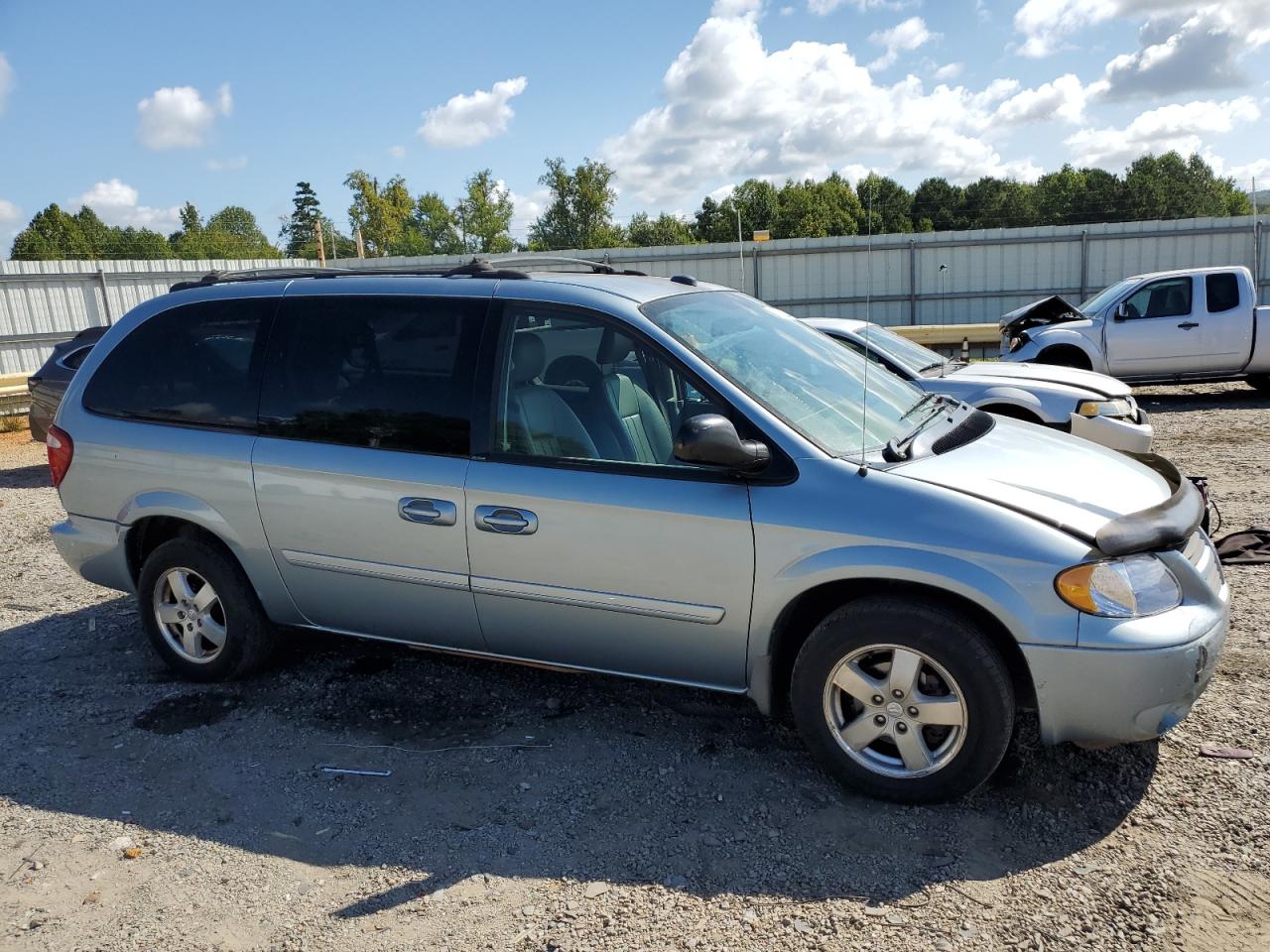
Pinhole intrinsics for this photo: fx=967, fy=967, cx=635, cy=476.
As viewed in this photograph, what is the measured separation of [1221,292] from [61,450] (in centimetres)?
1402

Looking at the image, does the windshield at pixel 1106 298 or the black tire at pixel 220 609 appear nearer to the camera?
the black tire at pixel 220 609

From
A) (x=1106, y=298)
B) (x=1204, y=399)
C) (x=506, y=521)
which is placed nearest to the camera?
(x=506, y=521)

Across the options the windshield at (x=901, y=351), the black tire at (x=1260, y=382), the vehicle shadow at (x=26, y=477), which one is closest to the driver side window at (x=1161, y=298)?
the black tire at (x=1260, y=382)

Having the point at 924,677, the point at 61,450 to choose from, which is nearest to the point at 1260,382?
the point at 924,677

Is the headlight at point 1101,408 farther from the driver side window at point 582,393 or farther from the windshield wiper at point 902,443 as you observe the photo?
the driver side window at point 582,393

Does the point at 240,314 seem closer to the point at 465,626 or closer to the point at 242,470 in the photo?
the point at 242,470

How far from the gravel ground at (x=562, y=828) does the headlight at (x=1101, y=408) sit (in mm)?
3146

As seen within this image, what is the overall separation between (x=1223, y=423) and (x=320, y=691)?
11.1 meters

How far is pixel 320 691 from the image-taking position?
4688 mm

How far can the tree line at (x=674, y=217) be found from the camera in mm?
38562

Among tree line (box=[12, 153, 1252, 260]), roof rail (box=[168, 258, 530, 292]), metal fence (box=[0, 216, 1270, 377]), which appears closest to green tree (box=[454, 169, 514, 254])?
tree line (box=[12, 153, 1252, 260])

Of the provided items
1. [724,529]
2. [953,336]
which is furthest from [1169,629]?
[953,336]

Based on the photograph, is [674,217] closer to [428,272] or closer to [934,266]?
[934,266]

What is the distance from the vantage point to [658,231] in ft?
162
